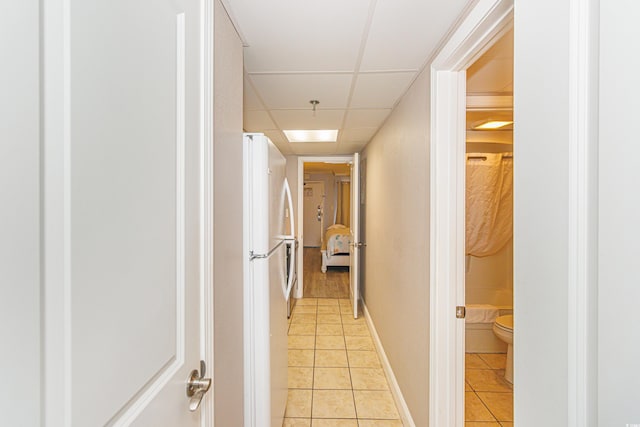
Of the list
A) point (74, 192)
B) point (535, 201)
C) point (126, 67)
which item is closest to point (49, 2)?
point (126, 67)

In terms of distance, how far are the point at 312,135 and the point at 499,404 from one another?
9.96ft

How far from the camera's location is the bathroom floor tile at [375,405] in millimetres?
2082

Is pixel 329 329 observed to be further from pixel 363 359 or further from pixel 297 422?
pixel 297 422

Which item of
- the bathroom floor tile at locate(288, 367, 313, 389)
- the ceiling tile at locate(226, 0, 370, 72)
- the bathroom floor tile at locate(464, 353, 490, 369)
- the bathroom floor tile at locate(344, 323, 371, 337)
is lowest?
the bathroom floor tile at locate(464, 353, 490, 369)

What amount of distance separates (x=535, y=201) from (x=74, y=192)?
927mm

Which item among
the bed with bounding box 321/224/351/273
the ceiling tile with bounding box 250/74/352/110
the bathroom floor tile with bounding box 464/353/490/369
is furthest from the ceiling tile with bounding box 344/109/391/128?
the bed with bounding box 321/224/351/273

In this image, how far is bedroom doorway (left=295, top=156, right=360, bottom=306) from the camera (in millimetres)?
4781

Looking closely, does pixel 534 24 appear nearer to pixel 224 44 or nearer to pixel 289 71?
pixel 224 44

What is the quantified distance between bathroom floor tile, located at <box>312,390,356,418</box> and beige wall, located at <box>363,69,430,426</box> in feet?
1.39

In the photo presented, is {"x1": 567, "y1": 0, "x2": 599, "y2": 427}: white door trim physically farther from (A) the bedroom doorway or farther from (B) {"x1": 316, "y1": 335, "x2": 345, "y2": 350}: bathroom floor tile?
(A) the bedroom doorway

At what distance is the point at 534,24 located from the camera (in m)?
0.69

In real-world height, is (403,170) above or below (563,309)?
above

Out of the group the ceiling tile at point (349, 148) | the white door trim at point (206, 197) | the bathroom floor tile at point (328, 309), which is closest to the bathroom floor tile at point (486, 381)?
the bathroom floor tile at point (328, 309)

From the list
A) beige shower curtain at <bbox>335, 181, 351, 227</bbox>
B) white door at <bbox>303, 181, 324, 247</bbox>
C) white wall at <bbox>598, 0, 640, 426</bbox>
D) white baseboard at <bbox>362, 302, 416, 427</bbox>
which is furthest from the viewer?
white door at <bbox>303, 181, 324, 247</bbox>
